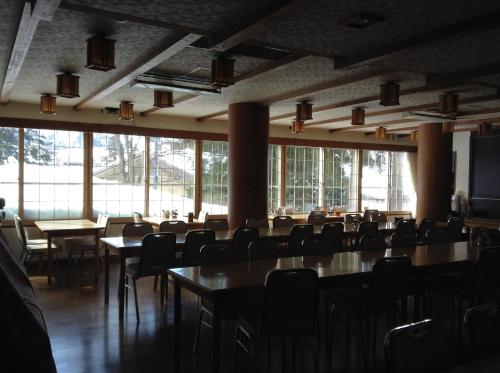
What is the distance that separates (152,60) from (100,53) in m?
0.67

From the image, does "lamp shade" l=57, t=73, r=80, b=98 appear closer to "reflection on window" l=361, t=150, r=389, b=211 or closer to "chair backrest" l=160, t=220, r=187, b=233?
"chair backrest" l=160, t=220, r=187, b=233

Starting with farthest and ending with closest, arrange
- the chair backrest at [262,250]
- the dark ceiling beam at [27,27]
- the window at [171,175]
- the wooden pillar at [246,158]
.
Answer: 1. the window at [171,175]
2. the wooden pillar at [246,158]
3. the chair backrest at [262,250]
4. the dark ceiling beam at [27,27]

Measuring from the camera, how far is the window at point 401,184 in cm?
1170

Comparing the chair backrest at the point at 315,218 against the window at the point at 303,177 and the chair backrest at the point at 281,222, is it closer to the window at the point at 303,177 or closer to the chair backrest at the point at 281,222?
the chair backrest at the point at 281,222

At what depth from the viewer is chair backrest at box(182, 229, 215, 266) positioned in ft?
15.5

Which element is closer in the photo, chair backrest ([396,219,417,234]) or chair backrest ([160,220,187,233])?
chair backrest ([160,220,187,233])

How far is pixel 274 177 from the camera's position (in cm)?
988

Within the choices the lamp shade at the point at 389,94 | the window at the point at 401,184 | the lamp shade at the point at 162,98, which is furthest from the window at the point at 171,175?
the window at the point at 401,184

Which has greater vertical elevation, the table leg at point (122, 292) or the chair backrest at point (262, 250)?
the chair backrest at point (262, 250)

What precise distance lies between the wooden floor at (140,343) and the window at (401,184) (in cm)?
767

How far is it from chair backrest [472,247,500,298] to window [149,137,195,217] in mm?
5750

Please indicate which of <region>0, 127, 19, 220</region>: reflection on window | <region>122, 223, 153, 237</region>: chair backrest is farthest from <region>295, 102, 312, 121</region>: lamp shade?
<region>0, 127, 19, 220</region>: reflection on window

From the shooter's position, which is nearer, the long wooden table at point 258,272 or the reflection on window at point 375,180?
the long wooden table at point 258,272

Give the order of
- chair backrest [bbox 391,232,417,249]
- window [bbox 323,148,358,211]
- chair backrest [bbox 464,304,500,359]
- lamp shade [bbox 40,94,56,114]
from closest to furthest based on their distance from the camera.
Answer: chair backrest [bbox 464,304,500,359] < chair backrest [bbox 391,232,417,249] < lamp shade [bbox 40,94,56,114] < window [bbox 323,148,358,211]
